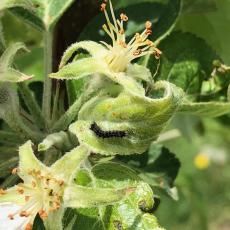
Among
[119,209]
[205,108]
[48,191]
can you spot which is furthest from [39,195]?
[205,108]

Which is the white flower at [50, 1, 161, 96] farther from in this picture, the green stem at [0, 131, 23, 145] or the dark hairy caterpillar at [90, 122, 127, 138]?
the green stem at [0, 131, 23, 145]

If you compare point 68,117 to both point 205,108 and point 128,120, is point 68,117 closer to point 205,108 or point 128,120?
point 128,120

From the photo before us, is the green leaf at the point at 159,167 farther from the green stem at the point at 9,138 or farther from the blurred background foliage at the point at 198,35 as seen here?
the green stem at the point at 9,138

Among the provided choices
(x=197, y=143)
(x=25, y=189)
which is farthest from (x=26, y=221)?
(x=197, y=143)

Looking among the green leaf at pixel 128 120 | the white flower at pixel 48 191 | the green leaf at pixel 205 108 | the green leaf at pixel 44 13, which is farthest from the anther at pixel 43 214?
the green leaf at pixel 44 13

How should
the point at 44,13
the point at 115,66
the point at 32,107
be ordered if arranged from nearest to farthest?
1. the point at 115,66
2. the point at 32,107
3. the point at 44,13

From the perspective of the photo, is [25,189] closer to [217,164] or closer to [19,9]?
[19,9]
